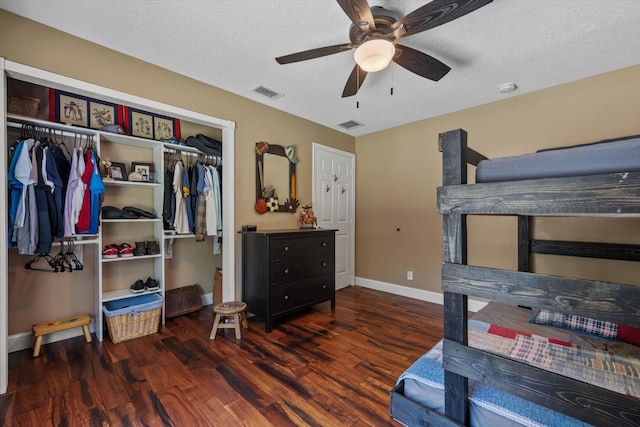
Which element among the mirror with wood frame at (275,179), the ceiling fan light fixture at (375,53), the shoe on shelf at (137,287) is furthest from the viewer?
the mirror with wood frame at (275,179)

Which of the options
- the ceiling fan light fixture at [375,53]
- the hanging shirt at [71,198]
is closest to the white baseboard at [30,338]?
the hanging shirt at [71,198]

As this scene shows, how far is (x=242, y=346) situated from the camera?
2416mm

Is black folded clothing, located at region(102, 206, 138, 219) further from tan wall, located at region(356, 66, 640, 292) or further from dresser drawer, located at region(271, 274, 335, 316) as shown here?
tan wall, located at region(356, 66, 640, 292)

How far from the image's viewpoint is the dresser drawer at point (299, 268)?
2781 mm

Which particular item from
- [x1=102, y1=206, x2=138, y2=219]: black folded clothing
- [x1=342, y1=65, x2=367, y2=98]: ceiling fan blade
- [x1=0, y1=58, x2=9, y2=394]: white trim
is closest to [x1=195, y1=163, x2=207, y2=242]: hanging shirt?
[x1=102, y1=206, x2=138, y2=219]: black folded clothing

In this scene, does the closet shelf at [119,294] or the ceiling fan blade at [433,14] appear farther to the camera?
the closet shelf at [119,294]

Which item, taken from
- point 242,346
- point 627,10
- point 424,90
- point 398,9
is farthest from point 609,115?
point 242,346

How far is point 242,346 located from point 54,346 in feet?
5.19

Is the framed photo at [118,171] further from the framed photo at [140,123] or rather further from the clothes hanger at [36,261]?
the clothes hanger at [36,261]

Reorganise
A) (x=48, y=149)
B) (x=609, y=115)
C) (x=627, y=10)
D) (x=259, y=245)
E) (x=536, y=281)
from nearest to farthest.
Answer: (x=536, y=281) < (x=627, y=10) < (x=48, y=149) < (x=609, y=115) < (x=259, y=245)

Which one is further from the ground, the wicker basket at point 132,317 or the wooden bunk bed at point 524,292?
the wooden bunk bed at point 524,292

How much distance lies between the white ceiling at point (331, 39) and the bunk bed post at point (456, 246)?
4.13 ft

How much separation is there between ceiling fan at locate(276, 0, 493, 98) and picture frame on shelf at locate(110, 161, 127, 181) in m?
2.00

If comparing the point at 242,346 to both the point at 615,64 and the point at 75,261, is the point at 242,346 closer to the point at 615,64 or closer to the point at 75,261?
the point at 75,261
